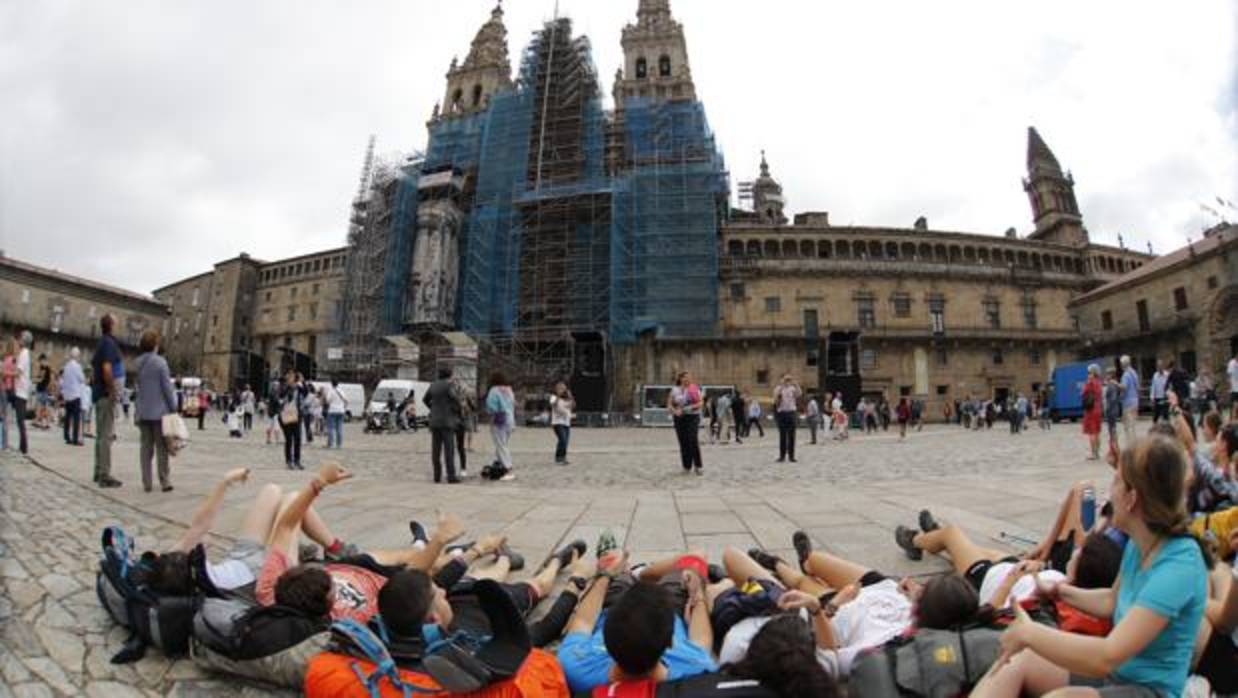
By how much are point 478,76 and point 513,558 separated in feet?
167

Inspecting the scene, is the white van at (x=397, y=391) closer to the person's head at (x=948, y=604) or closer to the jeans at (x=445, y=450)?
the jeans at (x=445, y=450)

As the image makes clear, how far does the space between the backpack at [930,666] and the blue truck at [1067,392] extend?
106 ft

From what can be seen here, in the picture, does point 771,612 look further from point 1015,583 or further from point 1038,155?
point 1038,155

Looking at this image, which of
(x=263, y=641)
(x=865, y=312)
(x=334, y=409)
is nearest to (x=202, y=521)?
(x=263, y=641)

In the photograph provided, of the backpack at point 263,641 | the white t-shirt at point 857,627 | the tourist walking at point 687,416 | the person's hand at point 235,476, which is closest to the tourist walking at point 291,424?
the person's hand at point 235,476

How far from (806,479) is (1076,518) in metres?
4.91

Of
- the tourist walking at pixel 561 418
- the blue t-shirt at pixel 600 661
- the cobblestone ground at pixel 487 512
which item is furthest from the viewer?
the tourist walking at pixel 561 418

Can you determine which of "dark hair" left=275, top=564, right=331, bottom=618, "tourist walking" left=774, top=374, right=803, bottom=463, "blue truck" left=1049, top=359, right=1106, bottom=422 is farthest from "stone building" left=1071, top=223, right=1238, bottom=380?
"dark hair" left=275, top=564, right=331, bottom=618

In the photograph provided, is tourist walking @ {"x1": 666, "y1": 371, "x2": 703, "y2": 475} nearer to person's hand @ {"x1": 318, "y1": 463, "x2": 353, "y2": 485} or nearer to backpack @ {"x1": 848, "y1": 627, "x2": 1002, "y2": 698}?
person's hand @ {"x1": 318, "y1": 463, "x2": 353, "y2": 485}

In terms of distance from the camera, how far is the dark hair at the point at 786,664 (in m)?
1.72

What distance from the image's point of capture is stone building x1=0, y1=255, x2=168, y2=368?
45812mm

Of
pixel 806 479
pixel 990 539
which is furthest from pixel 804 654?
pixel 806 479

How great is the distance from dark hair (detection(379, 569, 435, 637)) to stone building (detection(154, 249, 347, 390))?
2200 inches

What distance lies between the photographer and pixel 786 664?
1.76 metres
